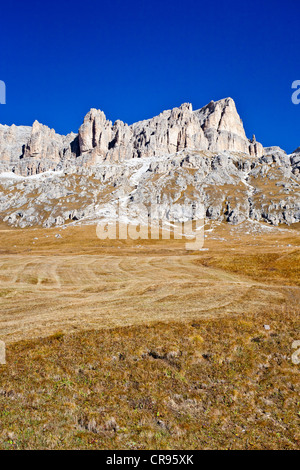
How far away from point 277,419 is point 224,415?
9.43 feet

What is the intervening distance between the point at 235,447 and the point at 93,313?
787 inches

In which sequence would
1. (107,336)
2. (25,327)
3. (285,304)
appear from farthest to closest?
(285,304)
(25,327)
(107,336)

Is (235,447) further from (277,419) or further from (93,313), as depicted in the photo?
(93,313)

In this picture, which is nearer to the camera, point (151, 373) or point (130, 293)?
point (151, 373)

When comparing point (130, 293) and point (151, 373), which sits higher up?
point (151, 373)

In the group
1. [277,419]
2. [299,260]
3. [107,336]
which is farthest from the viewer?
[299,260]

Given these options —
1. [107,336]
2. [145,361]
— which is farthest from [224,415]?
[107,336]

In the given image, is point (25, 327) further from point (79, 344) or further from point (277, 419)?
point (277, 419)

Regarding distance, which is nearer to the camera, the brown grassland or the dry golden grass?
the brown grassland

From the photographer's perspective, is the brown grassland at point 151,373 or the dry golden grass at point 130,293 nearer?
the brown grassland at point 151,373

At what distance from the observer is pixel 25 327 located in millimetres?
24641

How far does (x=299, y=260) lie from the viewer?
59.9m
